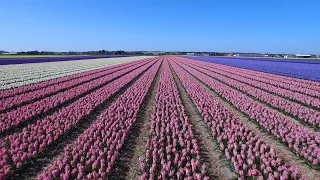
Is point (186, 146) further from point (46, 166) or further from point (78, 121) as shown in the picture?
point (78, 121)

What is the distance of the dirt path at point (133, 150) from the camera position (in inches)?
280

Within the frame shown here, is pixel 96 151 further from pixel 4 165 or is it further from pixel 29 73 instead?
pixel 29 73

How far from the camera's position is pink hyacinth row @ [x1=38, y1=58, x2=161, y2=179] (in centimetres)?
654

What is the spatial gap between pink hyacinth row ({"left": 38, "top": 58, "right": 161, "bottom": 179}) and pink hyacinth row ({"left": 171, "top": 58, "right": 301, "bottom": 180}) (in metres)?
2.79

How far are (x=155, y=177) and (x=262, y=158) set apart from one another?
8.40 feet

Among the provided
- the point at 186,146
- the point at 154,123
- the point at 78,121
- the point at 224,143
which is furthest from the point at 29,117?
the point at 224,143

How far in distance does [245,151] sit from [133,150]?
9.81 ft

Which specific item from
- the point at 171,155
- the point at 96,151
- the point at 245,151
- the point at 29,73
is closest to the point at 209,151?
the point at 245,151

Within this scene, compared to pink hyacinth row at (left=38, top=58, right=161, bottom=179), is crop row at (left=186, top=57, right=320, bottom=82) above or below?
below

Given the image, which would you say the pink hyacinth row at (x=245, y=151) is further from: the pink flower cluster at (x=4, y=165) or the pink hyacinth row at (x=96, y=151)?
the pink flower cluster at (x=4, y=165)

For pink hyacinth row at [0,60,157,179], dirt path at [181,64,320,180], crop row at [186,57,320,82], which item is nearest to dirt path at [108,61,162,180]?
pink hyacinth row at [0,60,157,179]

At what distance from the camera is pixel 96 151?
7.73 m

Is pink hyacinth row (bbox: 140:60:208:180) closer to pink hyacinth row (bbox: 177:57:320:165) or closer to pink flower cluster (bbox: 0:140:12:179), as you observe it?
pink hyacinth row (bbox: 177:57:320:165)

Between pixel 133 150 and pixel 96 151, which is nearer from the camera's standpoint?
pixel 96 151
